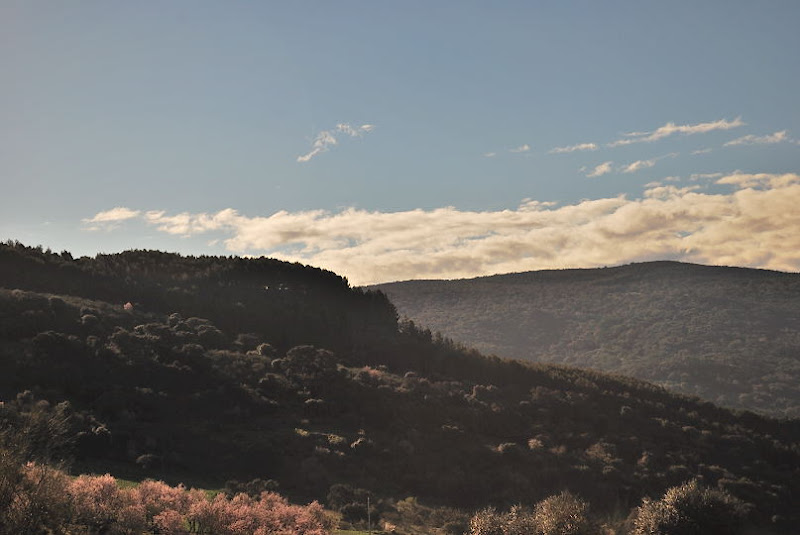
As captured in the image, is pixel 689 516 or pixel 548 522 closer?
pixel 548 522

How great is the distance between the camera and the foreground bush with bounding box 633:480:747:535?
97.3ft

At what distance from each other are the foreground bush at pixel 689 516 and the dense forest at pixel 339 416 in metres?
0.14

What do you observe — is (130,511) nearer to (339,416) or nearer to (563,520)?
(563,520)

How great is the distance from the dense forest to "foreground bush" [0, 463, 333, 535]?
3234 millimetres

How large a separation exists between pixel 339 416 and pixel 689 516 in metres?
40.0

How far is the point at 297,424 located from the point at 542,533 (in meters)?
36.0

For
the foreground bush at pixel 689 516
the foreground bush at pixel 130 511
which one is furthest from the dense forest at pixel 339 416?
the foreground bush at pixel 130 511

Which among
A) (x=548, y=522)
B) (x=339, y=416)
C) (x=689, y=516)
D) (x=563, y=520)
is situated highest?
(x=563, y=520)

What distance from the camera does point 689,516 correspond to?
29672 millimetres

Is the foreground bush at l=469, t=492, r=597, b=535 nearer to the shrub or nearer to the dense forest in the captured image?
the shrub

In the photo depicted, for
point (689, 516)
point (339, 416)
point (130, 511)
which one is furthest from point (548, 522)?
point (339, 416)

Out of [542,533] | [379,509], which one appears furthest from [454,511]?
[542,533]

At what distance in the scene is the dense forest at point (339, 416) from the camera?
A: 45.2 meters

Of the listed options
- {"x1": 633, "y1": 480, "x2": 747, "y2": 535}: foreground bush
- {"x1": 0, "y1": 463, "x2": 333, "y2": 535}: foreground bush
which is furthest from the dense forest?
{"x1": 0, "y1": 463, "x2": 333, "y2": 535}: foreground bush
